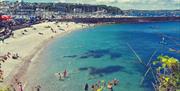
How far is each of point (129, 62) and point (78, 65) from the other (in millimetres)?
9591

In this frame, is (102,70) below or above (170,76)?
below

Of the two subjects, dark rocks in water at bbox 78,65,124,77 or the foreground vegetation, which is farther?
dark rocks in water at bbox 78,65,124,77

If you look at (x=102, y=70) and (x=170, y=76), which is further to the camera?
(x=102, y=70)

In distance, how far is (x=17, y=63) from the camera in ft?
180

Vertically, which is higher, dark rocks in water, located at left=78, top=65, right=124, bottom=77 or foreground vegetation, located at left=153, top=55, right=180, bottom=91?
foreground vegetation, located at left=153, top=55, right=180, bottom=91

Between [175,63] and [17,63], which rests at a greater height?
[175,63]

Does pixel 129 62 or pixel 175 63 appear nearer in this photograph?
pixel 175 63

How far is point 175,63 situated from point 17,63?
48.3 meters

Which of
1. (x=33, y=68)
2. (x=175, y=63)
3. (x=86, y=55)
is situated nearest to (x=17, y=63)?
(x=33, y=68)

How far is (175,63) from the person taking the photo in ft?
27.2

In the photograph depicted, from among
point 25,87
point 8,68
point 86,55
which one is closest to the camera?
point 25,87

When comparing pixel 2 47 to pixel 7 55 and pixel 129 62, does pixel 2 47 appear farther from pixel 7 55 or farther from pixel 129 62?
pixel 129 62

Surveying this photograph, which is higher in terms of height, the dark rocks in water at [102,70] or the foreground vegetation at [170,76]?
the foreground vegetation at [170,76]

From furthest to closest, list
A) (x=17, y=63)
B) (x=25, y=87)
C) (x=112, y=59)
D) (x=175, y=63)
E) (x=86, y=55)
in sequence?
1. (x=86, y=55)
2. (x=112, y=59)
3. (x=17, y=63)
4. (x=25, y=87)
5. (x=175, y=63)
